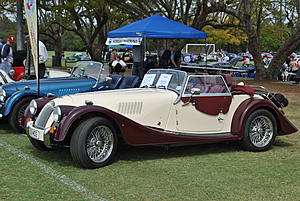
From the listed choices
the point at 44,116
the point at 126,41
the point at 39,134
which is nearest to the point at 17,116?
the point at 44,116

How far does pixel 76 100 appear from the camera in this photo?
6.17 m

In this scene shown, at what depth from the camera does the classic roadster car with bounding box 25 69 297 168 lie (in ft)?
18.8

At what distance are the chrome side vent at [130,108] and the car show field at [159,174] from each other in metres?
0.73

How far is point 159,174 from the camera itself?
5.57 meters

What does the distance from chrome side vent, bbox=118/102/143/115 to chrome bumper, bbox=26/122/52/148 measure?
1.06 metres

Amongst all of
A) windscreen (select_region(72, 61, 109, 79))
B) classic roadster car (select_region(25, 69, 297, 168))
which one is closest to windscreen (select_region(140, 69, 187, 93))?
classic roadster car (select_region(25, 69, 297, 168))

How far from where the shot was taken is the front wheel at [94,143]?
220 inches

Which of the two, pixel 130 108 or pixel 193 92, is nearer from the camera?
pixel 130 108

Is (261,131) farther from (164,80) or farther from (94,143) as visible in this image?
(94,143)

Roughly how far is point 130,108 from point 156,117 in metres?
0.42

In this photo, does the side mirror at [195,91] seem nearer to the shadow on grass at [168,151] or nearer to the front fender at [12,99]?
the shadow on grass at [168,151]

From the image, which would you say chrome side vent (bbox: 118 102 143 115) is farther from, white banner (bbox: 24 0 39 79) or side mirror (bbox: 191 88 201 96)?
white banner (bbox: 24 0 39 79)

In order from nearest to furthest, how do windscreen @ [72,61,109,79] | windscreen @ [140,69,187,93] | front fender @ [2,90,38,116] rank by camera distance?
windscreen @ [140,69,187,93], front fender @ [2,90,38,116], windscreen @ [72,61,109,79]

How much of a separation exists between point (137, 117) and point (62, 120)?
1.11 metres
